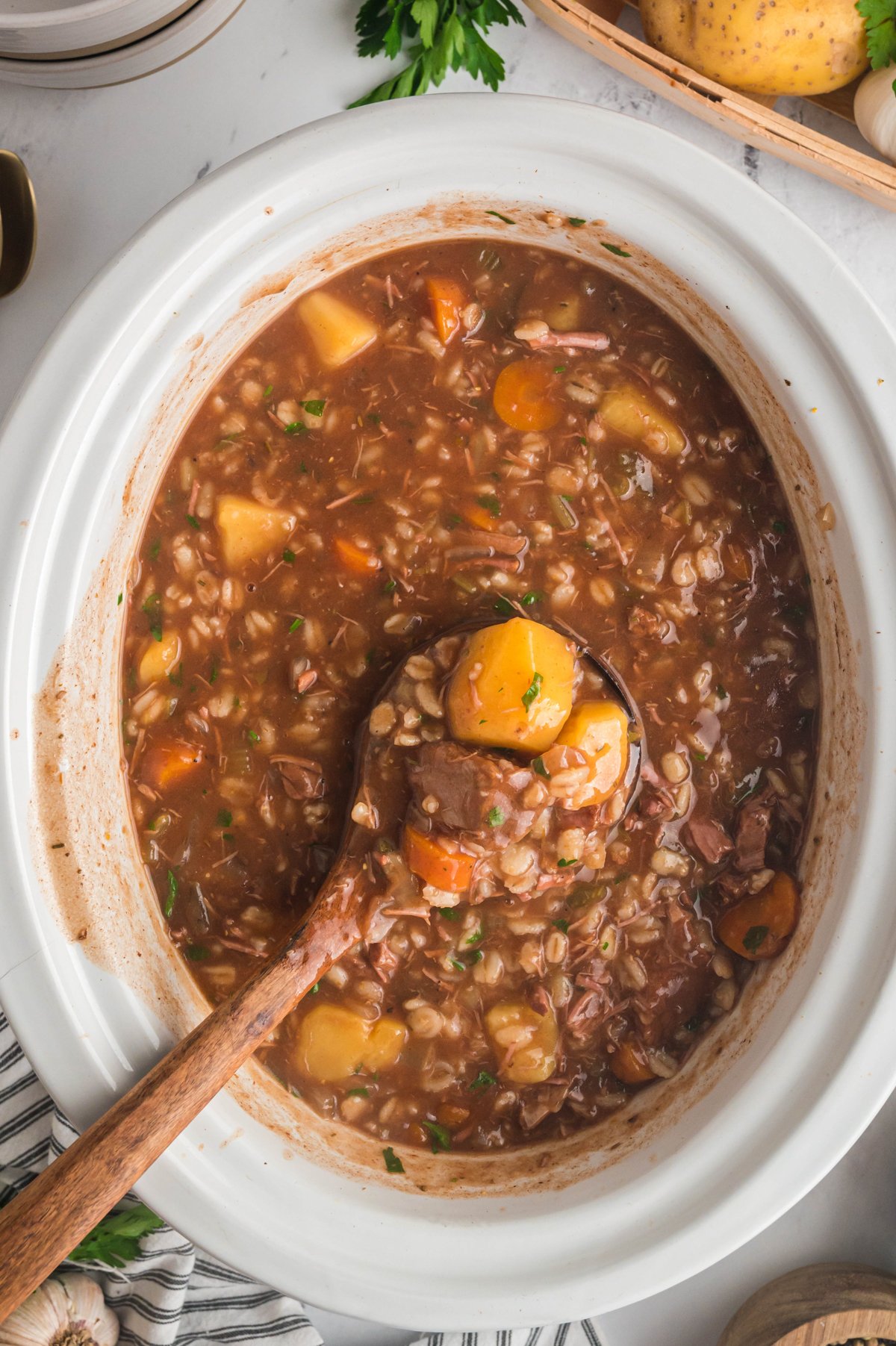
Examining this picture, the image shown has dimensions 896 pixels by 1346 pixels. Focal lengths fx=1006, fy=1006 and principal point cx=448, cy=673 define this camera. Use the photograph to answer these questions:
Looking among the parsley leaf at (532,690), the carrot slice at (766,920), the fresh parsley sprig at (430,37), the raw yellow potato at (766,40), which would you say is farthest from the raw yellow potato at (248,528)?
the raw yellow potato at (766,40)

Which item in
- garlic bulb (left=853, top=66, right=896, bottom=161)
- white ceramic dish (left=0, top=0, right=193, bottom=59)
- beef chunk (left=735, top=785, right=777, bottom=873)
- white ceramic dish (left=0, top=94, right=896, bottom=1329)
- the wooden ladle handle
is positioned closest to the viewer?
the wooden ladle handle

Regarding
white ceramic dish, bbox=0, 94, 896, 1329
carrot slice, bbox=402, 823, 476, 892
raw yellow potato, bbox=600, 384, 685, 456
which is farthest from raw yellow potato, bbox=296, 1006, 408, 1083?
raw yellow potato, bbox=600, 384, 685, 456

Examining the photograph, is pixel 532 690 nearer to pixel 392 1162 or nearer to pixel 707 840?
pixel 707 840

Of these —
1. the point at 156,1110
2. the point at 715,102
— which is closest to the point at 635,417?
the point at 715,102

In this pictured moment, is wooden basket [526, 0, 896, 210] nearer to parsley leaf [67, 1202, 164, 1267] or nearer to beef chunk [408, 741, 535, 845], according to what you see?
beef chunk [408, 741, 535, 845]

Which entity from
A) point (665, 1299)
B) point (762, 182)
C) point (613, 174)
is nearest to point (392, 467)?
point (613, 174)

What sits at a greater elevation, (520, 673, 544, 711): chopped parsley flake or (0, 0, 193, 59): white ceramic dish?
(0, 0, 193, 59): white ceramic dish
